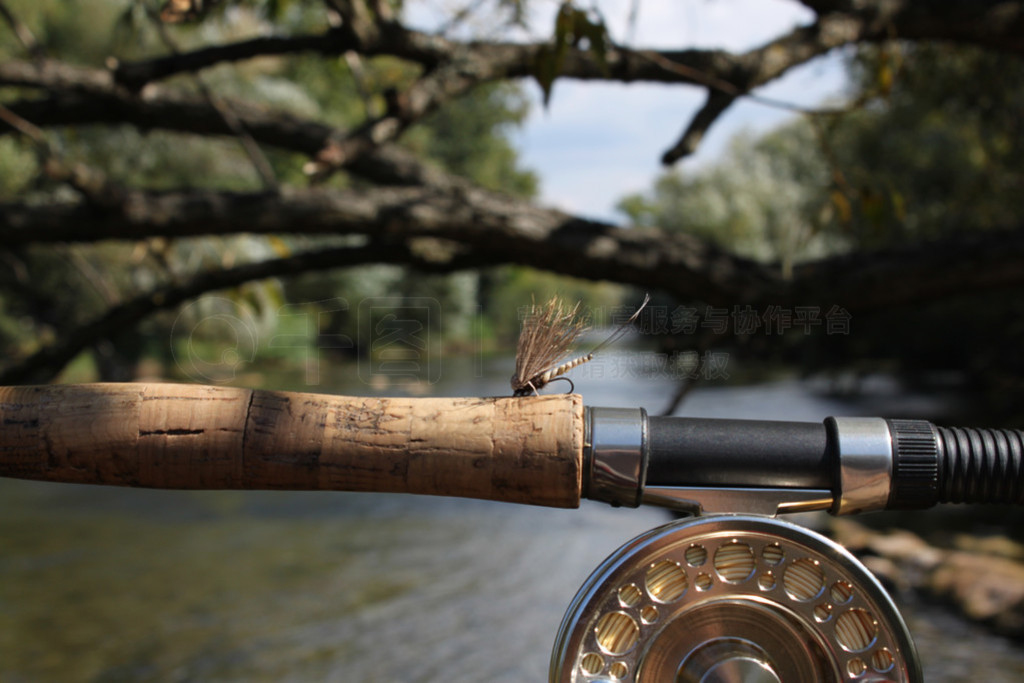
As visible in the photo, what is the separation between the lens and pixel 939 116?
887 centimetres

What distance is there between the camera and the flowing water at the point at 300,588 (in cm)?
470

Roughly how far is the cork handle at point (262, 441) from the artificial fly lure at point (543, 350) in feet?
0.16

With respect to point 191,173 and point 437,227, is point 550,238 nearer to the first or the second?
point 437,227

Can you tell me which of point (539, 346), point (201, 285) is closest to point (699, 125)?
point (201, 285)

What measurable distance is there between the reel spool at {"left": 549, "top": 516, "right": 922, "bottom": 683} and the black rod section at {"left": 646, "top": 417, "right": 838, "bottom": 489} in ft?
0.21

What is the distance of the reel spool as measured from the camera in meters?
1.29

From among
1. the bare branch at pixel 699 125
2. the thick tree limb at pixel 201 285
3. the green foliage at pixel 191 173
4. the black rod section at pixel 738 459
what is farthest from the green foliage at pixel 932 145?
the black rod section at pixel 738 459

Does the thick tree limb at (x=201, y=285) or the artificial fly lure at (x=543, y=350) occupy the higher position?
the thick tree limb at (x=201, y=285)

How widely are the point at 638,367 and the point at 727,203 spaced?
15618 mm

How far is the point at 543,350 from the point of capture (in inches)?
58.5

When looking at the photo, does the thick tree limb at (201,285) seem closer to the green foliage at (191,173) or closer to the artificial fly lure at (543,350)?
the green foliage at (191,173)

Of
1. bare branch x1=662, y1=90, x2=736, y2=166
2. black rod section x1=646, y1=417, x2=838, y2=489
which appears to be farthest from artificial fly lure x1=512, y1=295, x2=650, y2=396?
bare branch x1=662, y1=90, x2=736, y2=166

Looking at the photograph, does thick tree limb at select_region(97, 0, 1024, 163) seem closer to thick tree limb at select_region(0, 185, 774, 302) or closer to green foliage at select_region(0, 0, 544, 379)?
thick tree limb at select_region(0, 185, 774, 302)

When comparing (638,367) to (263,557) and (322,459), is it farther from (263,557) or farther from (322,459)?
(322,459)
